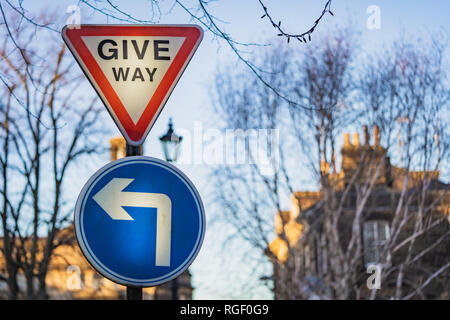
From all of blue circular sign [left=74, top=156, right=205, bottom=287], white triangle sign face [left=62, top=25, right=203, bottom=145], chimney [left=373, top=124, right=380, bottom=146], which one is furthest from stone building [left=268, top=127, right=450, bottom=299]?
blue circular sign [left=74, top=156, right=205, bottom=287]

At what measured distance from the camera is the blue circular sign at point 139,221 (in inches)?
136

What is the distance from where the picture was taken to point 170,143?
13031 mm

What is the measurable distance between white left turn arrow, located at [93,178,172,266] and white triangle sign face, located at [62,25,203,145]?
0.43 metres

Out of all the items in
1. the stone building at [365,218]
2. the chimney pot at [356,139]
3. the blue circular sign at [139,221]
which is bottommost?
the stone building at [365,218]

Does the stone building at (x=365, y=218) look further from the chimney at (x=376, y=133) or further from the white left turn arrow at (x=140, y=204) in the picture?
the white left turn arrow at (x=140, y=204)

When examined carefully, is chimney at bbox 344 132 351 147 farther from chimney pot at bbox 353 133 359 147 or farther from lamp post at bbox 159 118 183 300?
lamp post at bbox 159 118 183 300

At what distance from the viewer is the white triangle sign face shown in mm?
3877

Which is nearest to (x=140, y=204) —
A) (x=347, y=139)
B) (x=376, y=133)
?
(x=376, y=133)

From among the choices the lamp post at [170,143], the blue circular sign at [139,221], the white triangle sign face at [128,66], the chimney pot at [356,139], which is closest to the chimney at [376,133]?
the chimney pot at [356,139]

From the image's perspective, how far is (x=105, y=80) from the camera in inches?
154

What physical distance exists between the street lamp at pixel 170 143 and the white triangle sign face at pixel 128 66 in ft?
29.3

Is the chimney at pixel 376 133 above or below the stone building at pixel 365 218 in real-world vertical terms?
above

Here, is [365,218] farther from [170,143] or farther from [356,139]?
[170,143]
